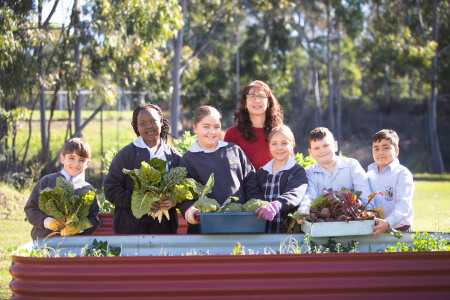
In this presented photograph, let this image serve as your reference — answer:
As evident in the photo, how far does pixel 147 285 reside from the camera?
2842 millimetres

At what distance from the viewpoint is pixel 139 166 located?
4.45 metres

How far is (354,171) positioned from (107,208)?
10.4 feet

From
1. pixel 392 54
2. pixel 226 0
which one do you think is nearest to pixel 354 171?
pixel 226 0

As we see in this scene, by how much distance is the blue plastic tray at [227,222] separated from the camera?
11.3 feet

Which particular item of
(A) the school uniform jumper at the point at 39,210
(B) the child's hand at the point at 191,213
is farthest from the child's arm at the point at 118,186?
(B) the child's hand at the point at 191,213

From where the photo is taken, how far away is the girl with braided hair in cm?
435

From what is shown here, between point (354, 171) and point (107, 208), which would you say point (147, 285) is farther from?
point (107, 208)

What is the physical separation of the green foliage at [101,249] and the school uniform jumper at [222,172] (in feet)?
3.39

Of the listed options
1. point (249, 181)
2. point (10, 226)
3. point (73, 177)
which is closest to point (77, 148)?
point (73, 177)

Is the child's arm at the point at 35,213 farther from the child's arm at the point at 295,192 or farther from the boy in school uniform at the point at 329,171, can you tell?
the boy in school uniform at the point at 329,171

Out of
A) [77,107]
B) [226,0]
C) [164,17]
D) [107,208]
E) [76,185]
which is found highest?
[226,0]

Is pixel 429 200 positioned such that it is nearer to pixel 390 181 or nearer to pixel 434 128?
pixel 434 128

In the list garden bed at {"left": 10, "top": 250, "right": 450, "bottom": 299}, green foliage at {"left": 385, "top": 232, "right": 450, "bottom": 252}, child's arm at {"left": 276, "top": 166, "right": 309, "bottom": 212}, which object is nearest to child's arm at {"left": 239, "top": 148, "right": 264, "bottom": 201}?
child's arm at {"left": 276, "top": 166, "right": 309, "bottom": 212}

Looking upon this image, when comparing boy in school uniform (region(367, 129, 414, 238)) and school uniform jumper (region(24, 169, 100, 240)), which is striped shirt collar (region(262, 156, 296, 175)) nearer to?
boy in school uniform (region(367, 129, 414, 238))
